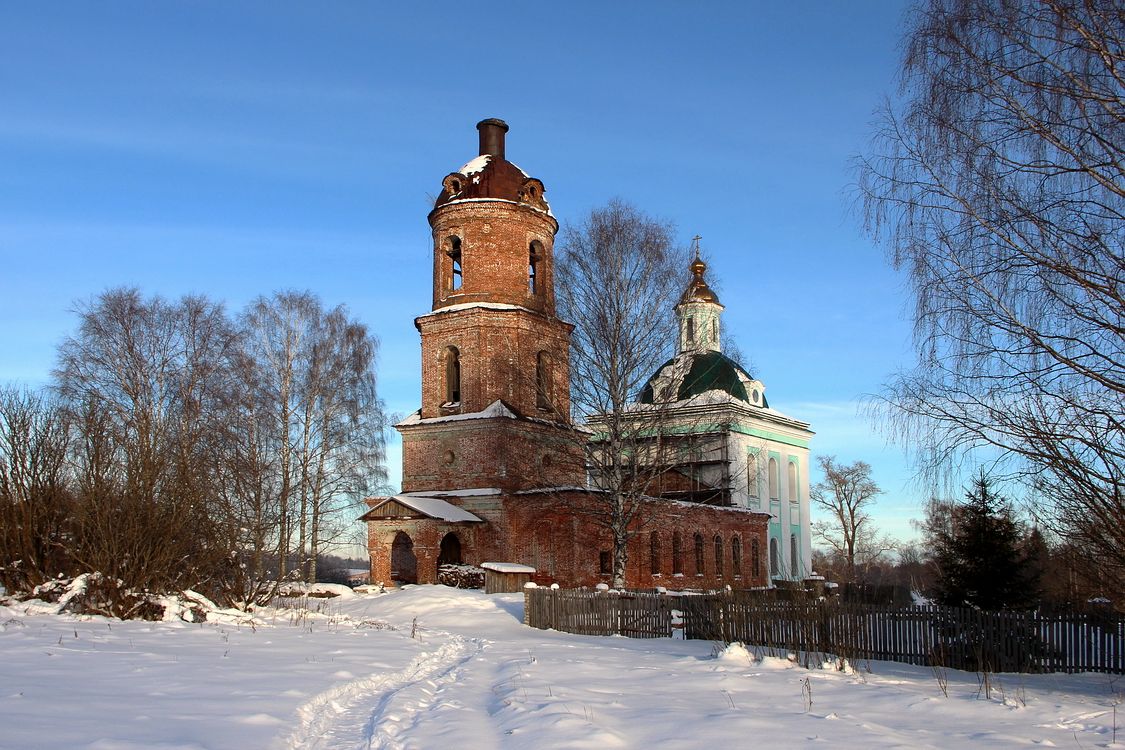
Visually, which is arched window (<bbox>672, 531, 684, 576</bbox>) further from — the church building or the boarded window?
the boarded window

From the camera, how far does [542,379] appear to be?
29.6 meters

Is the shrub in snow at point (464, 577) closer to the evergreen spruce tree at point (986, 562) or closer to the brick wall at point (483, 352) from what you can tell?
the brick wall at point (483, 352)

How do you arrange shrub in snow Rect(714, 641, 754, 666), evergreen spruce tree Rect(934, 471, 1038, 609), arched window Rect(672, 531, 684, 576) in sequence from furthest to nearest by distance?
arched window Rect(672, 531, 684, 576) → evergreen spruce tree Rect(934, 471, 1038, 609) → shrub in snow Rect(714, 641, 754, 666)

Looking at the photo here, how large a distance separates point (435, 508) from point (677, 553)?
9.27 metres

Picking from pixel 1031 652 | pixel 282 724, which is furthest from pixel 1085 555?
pixel 282 724

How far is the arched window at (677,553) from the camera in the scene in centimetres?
3256

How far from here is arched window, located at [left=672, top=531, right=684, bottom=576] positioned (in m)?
32.6

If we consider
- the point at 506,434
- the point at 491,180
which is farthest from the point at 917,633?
the point at 491,180

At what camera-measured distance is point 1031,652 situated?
45.4 feet

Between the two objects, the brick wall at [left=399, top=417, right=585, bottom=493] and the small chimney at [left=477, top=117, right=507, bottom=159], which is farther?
the small chimney at [left=477, top=117, right=507, bottom=159]

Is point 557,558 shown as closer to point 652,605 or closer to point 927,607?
point 652,605

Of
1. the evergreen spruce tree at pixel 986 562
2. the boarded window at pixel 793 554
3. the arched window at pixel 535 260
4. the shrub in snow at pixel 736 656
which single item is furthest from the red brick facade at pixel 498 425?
the shrub in snow at pixel 736 656

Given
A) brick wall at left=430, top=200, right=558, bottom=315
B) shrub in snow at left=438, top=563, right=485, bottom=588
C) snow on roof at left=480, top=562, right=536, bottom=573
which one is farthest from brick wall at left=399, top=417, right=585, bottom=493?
brick wall at left=430, top=200, right=558, bottom=315

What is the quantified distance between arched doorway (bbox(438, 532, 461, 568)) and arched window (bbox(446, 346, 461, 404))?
4.32m
